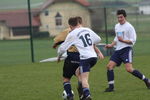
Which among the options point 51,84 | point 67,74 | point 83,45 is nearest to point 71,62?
point 67,74

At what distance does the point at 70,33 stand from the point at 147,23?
59.8 ft

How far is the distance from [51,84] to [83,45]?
3.86 m

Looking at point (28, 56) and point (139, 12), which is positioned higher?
point (139, 12)

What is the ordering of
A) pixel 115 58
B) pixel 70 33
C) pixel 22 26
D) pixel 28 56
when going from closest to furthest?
pixel 70 33
pixel 115 58
pixel 28 56
pixel 22 26

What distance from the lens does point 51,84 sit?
551 inches

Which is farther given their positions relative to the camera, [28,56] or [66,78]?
[28,56]

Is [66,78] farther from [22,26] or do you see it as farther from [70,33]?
Result: [22,26]

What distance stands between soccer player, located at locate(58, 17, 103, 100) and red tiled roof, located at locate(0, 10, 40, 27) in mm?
14709

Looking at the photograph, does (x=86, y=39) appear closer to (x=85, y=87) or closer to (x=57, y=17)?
(x=85, y=87)

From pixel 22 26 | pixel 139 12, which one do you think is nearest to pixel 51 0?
pixel 22 26

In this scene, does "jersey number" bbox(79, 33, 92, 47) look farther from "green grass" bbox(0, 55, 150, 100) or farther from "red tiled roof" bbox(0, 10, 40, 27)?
"red tiled roof" bbox(0, 10, 40, 27)

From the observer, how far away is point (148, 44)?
27.2 meters

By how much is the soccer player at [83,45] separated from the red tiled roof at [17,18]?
14.7 metres

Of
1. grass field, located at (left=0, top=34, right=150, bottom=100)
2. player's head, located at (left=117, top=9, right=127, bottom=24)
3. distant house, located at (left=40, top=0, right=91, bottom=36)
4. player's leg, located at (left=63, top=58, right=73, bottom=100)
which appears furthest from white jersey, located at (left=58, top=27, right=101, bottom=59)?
distant house, located at (left=40, top=0, right=91, bottom=36)
